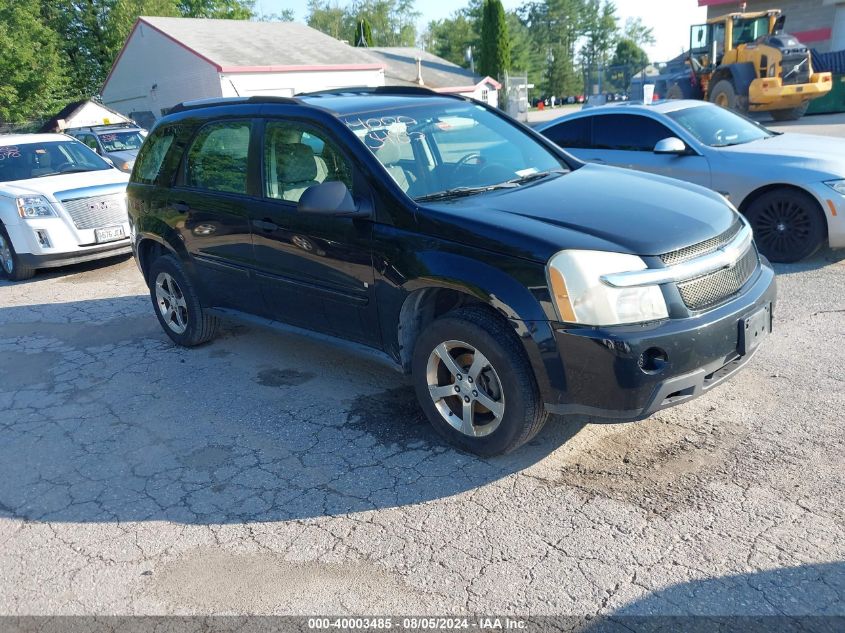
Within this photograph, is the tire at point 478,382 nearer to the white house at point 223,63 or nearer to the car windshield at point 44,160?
the car windshield at point 44,160

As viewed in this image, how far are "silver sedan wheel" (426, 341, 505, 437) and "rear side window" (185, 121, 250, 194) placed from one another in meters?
1.97

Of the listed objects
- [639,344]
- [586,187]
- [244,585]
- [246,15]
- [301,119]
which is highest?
[246,15]

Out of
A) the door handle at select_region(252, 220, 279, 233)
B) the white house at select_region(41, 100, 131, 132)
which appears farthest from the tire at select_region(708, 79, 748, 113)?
the door handle at select_region(252, 220, 279, 233)

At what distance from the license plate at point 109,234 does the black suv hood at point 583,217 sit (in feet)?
21.3

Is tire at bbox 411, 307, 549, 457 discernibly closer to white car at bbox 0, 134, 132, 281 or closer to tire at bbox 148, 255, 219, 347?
tire at bbox 148, 255, 219, 347

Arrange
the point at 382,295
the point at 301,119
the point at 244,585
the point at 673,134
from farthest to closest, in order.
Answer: the point at 673,134 < the point at 301,119 < the point at 382,295 < the point at 244,585

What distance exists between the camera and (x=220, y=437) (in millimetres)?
4426

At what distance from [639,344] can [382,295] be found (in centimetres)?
148

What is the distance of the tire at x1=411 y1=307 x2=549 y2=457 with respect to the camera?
3.55 metres

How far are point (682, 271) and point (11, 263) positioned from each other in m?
8.48

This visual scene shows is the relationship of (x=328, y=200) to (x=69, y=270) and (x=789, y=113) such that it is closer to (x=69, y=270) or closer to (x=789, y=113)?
(x=69, y=270)

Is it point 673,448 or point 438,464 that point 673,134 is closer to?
point 673,448

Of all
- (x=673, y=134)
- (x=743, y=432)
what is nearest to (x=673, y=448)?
(x=743, y=432)

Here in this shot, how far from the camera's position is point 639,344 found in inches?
127
